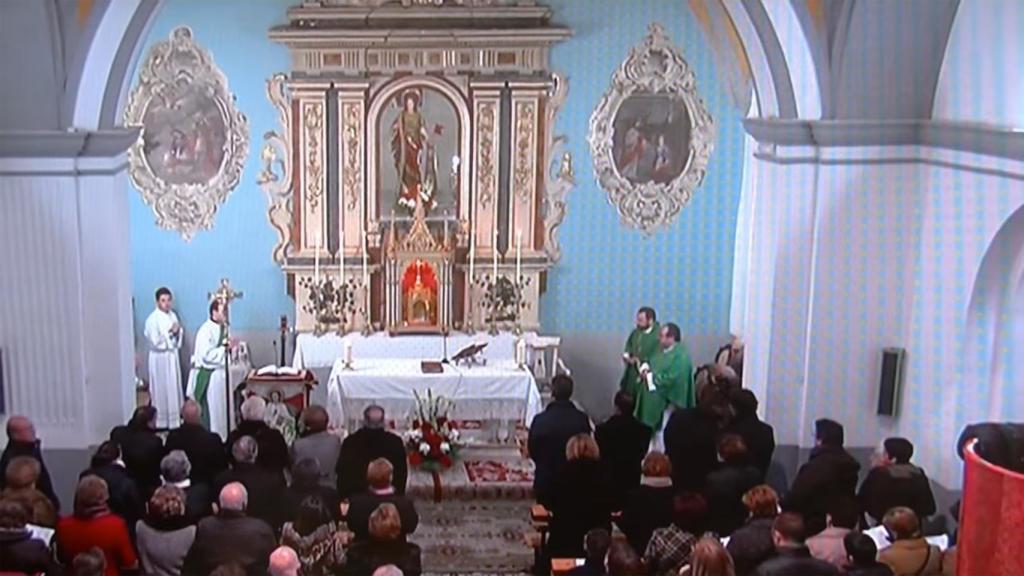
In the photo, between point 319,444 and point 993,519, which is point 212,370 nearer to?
point 319,444

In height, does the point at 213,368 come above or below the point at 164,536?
below

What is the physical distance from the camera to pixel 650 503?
7.05 m

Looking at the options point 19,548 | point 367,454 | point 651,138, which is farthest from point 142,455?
point 651,138

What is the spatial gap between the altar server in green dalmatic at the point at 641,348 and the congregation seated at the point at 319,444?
13.8ft

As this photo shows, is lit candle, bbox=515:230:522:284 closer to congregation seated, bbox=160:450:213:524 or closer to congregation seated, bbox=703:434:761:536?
congregation seated, bbox=703:434:761:536

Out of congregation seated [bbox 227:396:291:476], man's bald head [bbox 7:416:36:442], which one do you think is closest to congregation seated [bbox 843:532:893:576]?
congregation seated [bbox 227:396:291:476]

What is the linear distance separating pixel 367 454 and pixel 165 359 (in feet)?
19.0

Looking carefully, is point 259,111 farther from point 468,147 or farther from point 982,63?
point 982,63

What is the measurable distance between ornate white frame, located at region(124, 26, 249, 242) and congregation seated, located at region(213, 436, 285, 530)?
6.91m

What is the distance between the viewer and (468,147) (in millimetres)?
13711

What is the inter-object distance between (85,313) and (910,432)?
6.99 m

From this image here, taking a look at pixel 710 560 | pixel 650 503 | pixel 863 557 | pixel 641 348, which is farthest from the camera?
pixel 641 348

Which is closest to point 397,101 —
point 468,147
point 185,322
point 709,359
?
point 468,147

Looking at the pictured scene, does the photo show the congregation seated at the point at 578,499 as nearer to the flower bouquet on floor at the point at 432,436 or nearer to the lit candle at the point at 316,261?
the flower bouquet on floor at the point at 432,436
